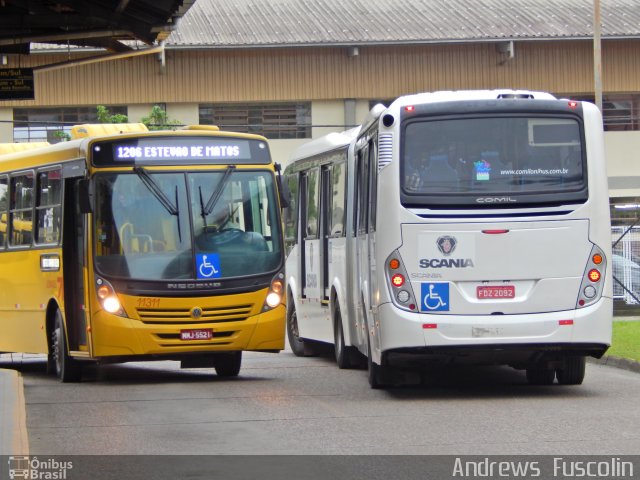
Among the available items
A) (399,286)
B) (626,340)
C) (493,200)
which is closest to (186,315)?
(399,286)

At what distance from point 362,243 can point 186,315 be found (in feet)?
7.82

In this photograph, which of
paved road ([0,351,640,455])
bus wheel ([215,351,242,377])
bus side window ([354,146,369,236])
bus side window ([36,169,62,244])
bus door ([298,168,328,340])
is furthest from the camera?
bus door ([298,168,328,340])

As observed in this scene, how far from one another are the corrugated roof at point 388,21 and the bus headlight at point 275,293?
25.8 metres

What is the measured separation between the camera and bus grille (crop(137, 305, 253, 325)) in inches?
628

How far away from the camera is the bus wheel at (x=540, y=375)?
1490 cm

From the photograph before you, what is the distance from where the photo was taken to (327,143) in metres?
18.9

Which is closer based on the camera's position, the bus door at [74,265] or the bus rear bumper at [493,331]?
the bus rear bumper at [493,331]

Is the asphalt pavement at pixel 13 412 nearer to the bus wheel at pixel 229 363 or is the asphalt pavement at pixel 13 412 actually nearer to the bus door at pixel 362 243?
the bus wheel at pixel 229 363

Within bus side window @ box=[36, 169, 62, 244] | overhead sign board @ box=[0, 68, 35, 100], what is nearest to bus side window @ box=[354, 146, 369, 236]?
bus side window @ box=[36, 169, 62, 244]

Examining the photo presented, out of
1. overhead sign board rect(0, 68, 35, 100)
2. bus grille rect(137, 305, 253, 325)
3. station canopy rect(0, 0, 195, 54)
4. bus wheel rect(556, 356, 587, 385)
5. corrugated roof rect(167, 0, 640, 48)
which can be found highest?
corrugated roof rect(167, 0, 640, 48)

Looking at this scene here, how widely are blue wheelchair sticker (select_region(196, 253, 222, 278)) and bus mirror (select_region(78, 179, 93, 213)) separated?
144 cm

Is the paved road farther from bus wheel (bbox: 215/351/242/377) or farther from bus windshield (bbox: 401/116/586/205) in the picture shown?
bus windshield (bbox: 401/116/586/205)

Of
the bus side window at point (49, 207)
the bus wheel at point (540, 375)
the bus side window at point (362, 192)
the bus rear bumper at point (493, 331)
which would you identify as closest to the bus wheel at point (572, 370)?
the bus wheel at point (540, 375)

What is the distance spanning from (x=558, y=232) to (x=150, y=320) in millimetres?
5201
